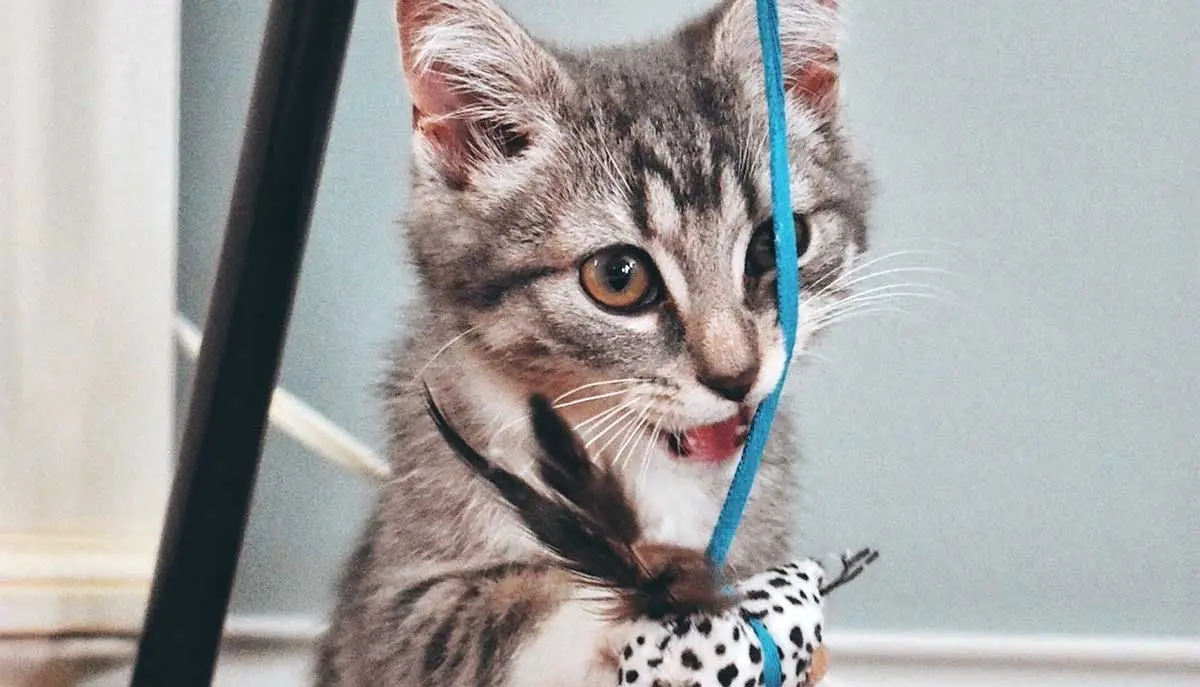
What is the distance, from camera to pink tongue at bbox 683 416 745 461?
428mm

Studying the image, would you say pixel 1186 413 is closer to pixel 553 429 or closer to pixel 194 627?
pixel 553 429

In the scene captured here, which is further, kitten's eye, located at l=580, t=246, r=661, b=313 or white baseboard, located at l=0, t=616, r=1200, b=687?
white baseboard, located at l=0, t=616, r=1200, b=687

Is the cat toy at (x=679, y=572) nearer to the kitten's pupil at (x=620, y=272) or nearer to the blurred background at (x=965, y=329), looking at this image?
the kitten's pupil at (x=620, y=272)

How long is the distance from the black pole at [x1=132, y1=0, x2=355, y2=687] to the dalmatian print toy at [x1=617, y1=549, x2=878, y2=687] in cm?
23

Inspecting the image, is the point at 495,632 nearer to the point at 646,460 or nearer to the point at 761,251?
the point at 646,460

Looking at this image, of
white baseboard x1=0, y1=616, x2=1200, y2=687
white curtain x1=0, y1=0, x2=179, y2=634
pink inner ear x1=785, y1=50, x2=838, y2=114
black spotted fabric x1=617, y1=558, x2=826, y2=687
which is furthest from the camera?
white baseboard x1=0, y1=616, x2=1200, y2=687

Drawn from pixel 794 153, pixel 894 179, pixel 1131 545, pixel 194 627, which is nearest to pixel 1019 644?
pixel 1131 545

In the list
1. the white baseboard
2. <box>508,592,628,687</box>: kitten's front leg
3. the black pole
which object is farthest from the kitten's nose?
the white baseboard

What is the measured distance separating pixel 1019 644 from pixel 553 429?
1.95 feet

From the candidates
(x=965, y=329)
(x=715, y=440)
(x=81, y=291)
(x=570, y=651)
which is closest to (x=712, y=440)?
(x=715, y=440)

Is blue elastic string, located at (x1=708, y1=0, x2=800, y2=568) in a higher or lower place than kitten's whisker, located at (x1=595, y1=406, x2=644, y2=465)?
higher

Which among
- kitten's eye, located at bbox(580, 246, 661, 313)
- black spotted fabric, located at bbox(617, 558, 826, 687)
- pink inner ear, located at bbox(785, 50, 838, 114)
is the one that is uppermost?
pink inner ear, located at bbox(785, 50, 838, 114)

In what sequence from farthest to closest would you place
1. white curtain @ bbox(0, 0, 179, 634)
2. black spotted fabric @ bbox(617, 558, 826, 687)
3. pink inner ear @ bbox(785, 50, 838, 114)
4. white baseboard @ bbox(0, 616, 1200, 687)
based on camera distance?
white baseboard @ bbox(0, 616, 1200, 687), white curtain @ bbox(0, 0, 179, 634), pink inner ear @ bbox(785, 50, 838, 114), black spotted fabric @ bbox(617, 558, 826, 687)

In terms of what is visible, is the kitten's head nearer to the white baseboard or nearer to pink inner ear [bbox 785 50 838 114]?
pink inner ear [bbox 785 50 838 114]
